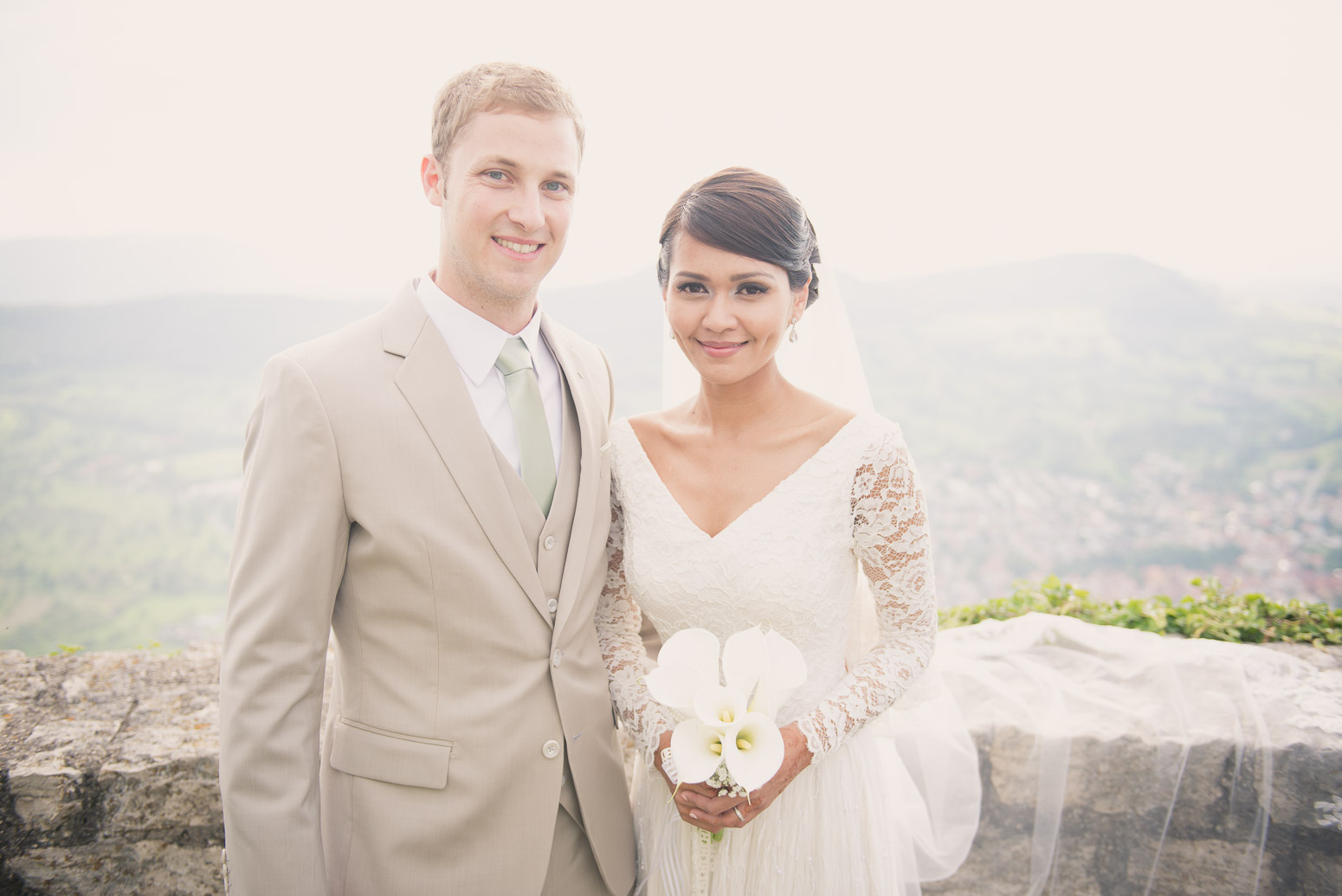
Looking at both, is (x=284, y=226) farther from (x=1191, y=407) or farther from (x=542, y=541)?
(x=1191, y=407)

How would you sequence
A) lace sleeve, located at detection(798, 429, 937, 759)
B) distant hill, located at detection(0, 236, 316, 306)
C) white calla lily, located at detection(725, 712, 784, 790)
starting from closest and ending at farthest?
white calla lily, located at detection(725, 712, 784, 790) < lace sleeve, located at detection(798, 429, 937, 759) < distant hill, located at detection(0, 236, 316, 306)

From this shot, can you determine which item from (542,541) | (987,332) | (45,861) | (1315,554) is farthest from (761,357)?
(1315,554)

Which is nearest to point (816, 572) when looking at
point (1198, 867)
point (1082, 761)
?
point (1082, 761)

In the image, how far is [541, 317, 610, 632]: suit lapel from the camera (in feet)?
5.49

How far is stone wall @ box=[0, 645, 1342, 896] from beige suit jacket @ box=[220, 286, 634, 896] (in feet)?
2.78

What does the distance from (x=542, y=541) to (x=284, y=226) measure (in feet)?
22.5

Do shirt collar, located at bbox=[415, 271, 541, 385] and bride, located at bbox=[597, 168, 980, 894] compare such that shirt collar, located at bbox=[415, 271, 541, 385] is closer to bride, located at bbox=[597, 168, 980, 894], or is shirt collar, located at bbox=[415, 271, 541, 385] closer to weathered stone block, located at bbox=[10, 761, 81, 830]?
bride, located at bbox=[597, 168, 980, 894]

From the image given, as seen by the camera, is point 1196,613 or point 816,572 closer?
point 816,572

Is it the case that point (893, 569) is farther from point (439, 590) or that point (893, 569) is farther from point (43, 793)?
point (43, 793)

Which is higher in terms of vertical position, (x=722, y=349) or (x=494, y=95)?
(x=494, y=95)

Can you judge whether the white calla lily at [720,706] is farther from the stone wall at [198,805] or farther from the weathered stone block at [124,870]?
the weathered stone block at [124,870]

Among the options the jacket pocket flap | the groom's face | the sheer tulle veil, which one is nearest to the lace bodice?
the sheer tulle veil

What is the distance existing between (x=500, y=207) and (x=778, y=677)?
1317 mm

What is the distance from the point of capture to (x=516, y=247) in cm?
176
